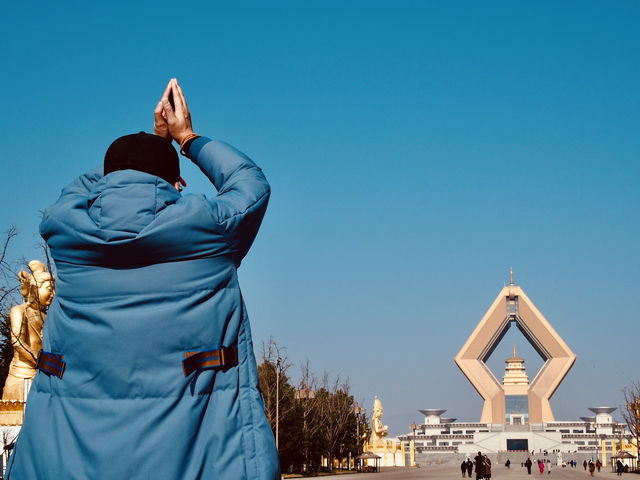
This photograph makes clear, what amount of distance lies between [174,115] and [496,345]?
177 feet

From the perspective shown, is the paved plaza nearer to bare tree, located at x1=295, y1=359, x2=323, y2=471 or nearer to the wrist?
bare tree, located at x1=295, y1=359, x2=323, y2=471

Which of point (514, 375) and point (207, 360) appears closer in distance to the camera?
point (207, 360)

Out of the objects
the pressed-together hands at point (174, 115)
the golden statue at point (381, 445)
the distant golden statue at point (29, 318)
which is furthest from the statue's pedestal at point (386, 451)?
the pressed-together hands at point (174, 115)

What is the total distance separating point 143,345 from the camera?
3.92ft

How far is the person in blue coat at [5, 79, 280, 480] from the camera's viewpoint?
1171mm

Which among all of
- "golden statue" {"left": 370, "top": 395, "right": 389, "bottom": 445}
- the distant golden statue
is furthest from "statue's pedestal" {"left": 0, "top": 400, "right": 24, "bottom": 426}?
"golden statue" {"left": 370, "top": 395, "right": 389, "bottom": 445}

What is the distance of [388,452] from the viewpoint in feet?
123

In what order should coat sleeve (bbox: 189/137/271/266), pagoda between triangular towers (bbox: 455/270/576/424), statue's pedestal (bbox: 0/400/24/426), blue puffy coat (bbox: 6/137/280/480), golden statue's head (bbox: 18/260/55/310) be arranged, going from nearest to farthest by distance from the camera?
blue puffy coat (bbox: 6/137/280/480) → coat sleeve (bbox: 189/137/271/266) → statue's pedestal (bbox: 0/400/24/426) → golden statue's head (bbox: 18/260/55/310) → pagoda between triangular towers (bbox: 455/270/576/424)

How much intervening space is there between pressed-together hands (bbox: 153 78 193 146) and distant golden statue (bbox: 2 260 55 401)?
8563 mm

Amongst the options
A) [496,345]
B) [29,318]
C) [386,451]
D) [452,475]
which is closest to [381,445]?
[386,451]

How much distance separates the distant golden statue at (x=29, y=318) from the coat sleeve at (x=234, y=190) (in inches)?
341

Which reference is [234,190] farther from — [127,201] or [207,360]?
[207,360]

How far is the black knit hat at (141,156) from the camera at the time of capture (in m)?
1.37

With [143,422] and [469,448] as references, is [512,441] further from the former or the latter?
[143,422]
